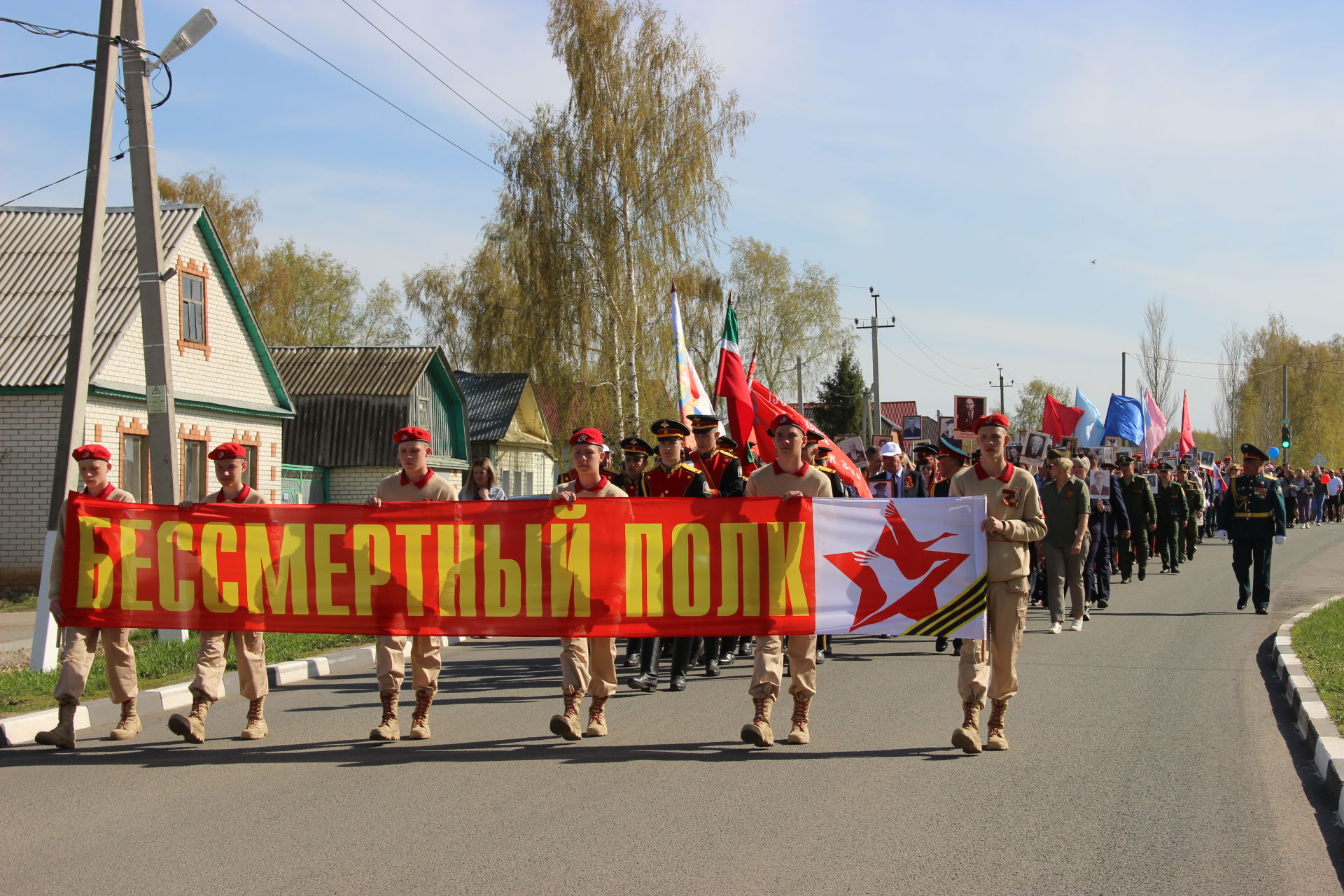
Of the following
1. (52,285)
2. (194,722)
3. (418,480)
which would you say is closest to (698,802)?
(418,480)

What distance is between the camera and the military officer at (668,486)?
997cm

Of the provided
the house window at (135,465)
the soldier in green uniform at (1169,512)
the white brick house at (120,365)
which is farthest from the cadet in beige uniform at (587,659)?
the soldier in green uniform at (1169,512)

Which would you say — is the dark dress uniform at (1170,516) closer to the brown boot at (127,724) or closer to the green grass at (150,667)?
the green grass at (150,667)

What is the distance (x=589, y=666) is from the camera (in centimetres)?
815

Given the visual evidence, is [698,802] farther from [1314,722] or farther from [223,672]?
[1314,722]

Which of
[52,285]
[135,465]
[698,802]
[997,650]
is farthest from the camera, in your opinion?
[52,285]

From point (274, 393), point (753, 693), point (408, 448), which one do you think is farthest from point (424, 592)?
point (274, 393)

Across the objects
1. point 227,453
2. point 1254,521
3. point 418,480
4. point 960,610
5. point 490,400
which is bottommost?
point 960,610

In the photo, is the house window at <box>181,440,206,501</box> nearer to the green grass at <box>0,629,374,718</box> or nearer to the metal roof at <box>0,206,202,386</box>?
the metal roof at <box>0,206,202,386</box>

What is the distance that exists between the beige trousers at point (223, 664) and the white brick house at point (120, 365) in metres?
11.4

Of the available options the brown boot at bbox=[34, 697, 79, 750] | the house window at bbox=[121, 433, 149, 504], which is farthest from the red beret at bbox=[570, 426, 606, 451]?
the house window at bbox=[121, 433, 149, 504]

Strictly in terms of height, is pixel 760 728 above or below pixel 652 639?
below

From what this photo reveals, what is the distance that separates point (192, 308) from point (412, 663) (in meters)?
19.5

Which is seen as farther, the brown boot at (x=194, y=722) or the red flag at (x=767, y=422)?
the red flag at (x=767, y=422)
